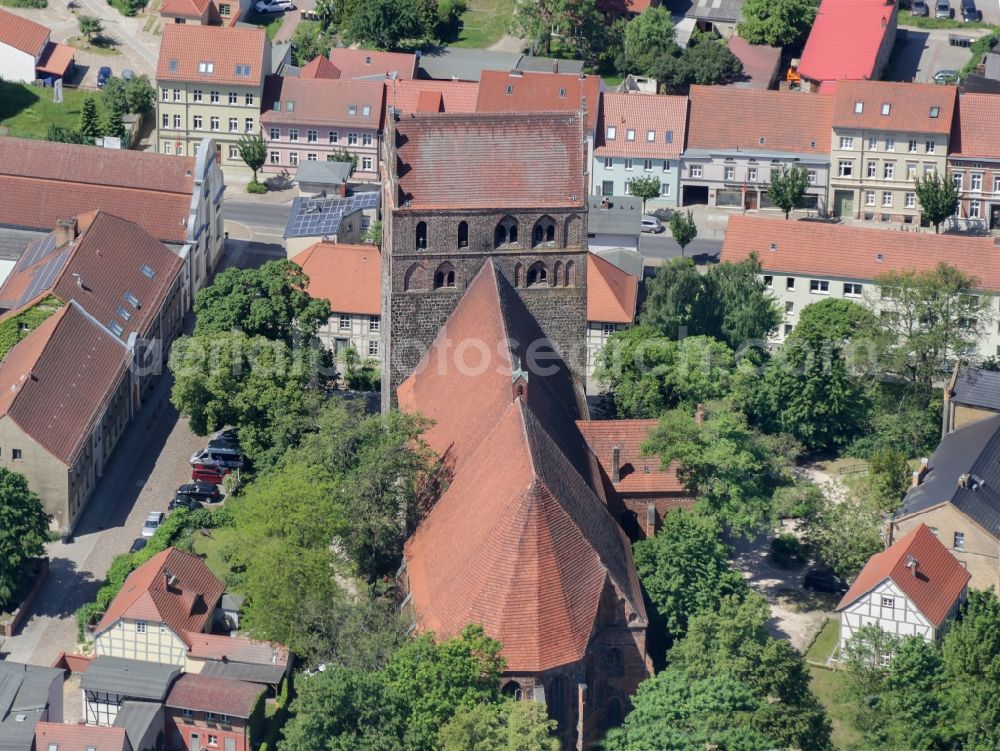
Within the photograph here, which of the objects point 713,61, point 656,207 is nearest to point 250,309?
point 656,207

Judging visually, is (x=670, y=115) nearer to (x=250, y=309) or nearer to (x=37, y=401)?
(x=250, y=309)

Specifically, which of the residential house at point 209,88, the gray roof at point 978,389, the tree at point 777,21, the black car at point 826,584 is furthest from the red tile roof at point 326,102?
the black car at point 826,584

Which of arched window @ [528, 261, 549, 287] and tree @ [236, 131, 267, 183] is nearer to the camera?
arched window @ [528, 261, 549, 287]

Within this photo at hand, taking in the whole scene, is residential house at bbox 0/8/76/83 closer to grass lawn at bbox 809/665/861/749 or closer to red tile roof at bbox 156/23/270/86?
red tile roof at bbox 156/23/270/86

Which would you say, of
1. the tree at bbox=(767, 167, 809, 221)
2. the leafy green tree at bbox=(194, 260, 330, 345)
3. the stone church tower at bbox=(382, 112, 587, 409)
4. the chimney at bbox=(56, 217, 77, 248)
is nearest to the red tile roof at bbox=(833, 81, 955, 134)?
the tree at bbox=(767, 167, 809, 221)

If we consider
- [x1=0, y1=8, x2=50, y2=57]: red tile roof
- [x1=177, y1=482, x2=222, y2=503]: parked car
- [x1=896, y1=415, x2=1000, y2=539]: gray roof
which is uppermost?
[x1=0, y1=8, x2=50, y2=57]: red tile roof

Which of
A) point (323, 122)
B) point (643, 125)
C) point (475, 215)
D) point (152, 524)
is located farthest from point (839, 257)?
point (152, 524)

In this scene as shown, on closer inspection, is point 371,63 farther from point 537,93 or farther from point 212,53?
point 537,93
